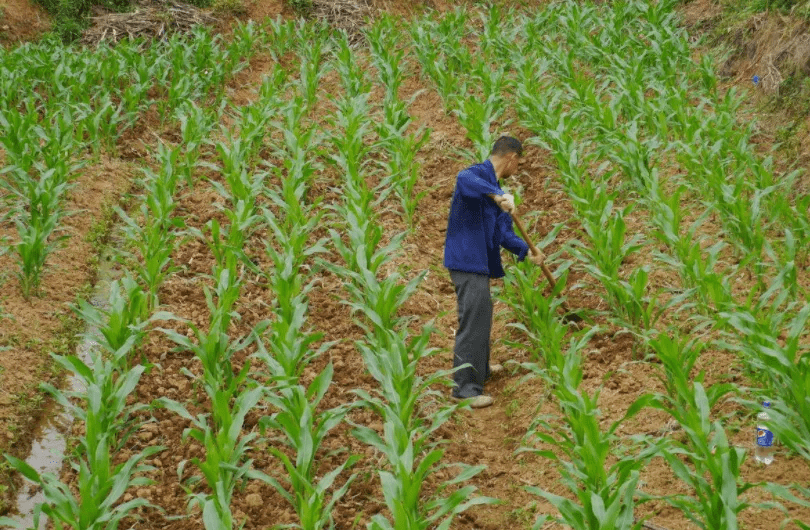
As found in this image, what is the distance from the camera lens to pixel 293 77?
38.1ft

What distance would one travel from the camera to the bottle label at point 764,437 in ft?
12.6

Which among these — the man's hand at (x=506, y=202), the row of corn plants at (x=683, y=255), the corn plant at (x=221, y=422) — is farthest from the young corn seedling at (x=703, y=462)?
the corn plant at (x=221, y=422)

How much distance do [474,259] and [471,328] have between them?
40 centimetres

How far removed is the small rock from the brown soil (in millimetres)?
10

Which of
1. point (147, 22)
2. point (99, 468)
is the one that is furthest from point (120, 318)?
point (147, 22)

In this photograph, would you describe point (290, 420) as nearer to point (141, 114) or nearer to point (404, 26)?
point (141, 114)

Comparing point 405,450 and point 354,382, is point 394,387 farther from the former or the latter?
point 354,382

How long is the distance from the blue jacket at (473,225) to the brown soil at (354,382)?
35 cm

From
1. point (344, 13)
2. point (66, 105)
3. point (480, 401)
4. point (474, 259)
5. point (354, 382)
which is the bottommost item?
point (480, 401)

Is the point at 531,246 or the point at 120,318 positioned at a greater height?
the point at 531,246

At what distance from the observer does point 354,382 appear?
5.16 meters

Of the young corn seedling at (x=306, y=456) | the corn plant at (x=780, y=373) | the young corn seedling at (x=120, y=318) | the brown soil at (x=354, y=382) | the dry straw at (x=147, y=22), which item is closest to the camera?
the corn plant at (x=780, y=373)

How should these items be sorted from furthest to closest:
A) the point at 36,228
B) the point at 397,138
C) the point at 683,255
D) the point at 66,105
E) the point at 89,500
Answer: the point at 66,105 → the point at 397,138 → the point at 36,228 → the point at 683,255 → the point at 89,500

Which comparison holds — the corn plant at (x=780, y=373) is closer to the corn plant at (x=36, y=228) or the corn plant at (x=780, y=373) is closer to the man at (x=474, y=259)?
the man at (x=474, y=259)
